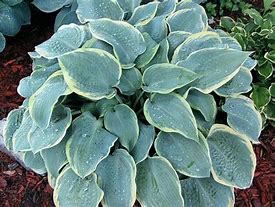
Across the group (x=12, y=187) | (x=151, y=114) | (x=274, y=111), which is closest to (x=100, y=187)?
(x=151, y=114)

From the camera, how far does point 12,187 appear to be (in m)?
2.86

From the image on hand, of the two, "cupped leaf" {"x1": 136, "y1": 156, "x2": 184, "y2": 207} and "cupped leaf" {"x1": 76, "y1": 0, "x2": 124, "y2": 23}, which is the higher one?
"cupped leaf" {"x1": 76, "y1": 0, "x2": 124, "y2": 23}

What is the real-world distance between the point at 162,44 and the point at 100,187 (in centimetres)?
Answer: 69

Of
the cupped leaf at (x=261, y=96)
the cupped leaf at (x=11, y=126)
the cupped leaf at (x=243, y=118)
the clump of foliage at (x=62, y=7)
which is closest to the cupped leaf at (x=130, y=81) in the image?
the cupped leaf at (x=243, y=118)

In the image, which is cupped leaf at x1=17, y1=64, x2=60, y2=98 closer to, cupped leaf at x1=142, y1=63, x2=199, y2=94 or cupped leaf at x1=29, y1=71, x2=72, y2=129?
cupped leaf at x1=29, y1=71, x2=72, y2=129

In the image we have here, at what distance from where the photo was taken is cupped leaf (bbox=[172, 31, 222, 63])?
231cm

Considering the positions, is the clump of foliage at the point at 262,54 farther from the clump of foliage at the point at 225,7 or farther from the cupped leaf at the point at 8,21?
the cupped leaf at the point at 8,21

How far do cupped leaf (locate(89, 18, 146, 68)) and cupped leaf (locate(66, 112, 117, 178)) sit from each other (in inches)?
11.9

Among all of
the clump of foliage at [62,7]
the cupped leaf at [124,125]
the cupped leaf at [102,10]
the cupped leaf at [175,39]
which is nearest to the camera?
the cupped leaf at [124,125]

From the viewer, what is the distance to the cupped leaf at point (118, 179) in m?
2.11

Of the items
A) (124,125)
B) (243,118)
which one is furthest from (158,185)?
(243,118)

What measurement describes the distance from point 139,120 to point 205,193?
0.41 meters

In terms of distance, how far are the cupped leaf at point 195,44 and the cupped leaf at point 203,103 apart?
172 millimetres

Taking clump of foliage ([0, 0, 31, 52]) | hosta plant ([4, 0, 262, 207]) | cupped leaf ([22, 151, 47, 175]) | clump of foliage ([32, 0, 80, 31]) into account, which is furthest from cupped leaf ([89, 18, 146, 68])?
clump of foliage ([0, 0, 31, 52])
